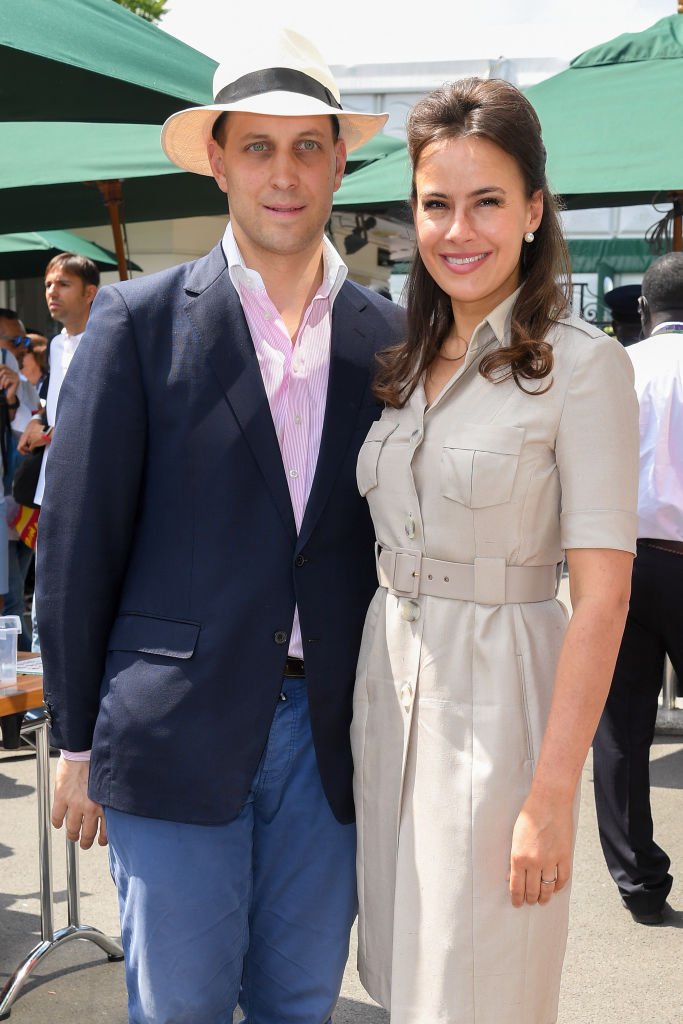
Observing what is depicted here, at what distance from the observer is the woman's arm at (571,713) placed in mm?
2000

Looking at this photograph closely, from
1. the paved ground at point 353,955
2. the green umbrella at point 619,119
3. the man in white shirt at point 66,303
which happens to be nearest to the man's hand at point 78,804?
the paved ground at point 353,955

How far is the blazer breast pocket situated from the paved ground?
5.46 feet

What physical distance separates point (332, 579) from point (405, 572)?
0.59ft

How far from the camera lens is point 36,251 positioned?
1135cm

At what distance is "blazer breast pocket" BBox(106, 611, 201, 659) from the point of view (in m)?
2.23

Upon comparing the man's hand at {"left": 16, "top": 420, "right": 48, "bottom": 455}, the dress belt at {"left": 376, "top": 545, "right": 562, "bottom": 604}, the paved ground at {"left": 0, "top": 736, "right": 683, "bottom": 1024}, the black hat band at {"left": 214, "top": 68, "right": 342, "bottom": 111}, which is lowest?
the paved ground at {"left": 0, "top": 736, "right": 683, "bottom": 1024}

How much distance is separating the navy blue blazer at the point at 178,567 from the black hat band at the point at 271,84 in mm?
408

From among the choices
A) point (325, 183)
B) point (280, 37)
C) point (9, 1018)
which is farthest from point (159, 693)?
point (9, 1018)

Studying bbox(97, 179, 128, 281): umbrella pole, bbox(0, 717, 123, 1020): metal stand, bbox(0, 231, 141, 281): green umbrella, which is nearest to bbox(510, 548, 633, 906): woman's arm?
bbox(0, 717, 123, 1020): metal stand

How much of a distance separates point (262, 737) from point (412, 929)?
43 cm

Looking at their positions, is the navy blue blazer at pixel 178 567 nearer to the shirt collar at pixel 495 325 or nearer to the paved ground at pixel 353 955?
the shirt collar at pixel 495 325

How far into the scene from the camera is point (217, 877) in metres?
2.24

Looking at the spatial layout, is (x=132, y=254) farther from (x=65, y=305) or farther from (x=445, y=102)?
(x=445, y=102)

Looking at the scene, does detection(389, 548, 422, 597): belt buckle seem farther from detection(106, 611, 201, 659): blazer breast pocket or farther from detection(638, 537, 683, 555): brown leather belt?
detection(638, 537, 683, 555): brown leather belt
